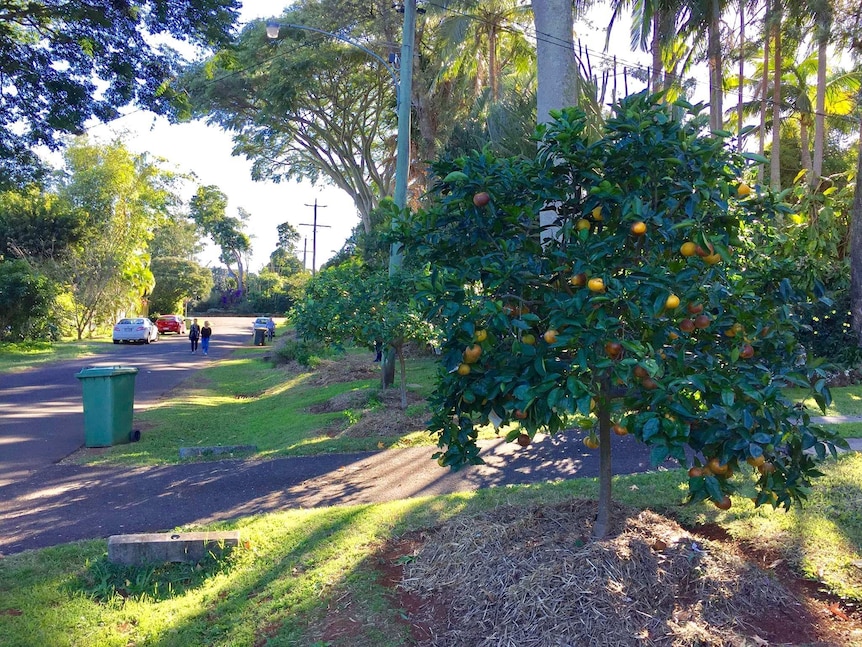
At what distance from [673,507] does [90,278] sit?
123ft

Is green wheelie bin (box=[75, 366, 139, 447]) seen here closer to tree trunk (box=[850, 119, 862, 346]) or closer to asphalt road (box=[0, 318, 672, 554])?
asphalt road (box=[0, 318, 672, 554])

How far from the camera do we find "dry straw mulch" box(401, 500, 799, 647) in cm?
357

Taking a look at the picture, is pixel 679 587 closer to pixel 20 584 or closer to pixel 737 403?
pixel 737 403

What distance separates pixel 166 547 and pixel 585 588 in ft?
10.7

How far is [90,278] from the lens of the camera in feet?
122

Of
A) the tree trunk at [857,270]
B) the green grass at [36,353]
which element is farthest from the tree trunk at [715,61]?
the green grass at [36,353]

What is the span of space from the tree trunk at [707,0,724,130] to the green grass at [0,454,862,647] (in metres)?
14.4

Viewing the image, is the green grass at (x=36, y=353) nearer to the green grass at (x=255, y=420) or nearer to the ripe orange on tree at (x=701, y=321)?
Answer: the green grass at (x=255, y=420)

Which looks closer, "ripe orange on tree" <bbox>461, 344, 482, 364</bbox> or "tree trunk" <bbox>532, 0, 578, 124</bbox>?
"ripe orange on tree" <bbox>461, 344, 482, 364</bbox>

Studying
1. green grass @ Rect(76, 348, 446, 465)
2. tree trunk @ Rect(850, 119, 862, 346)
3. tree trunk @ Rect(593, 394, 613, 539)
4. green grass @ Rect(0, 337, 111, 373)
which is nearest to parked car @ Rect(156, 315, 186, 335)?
green grass @ Rect(0, 337, 111, 373)

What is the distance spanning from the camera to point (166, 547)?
535 cm

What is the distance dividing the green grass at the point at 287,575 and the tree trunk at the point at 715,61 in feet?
47.1

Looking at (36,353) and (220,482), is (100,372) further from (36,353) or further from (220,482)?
(36,353)

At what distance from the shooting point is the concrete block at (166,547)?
5.27 meters
